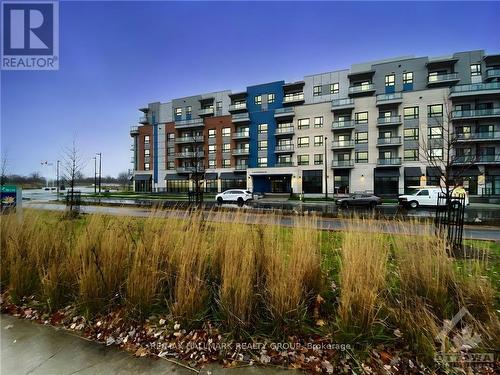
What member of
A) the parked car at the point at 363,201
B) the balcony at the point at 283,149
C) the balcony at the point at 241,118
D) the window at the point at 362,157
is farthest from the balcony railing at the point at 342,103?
the parked car at the point at 363,201

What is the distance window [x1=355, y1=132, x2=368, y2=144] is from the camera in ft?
133

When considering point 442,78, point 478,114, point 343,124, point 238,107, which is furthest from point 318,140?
point 478,114

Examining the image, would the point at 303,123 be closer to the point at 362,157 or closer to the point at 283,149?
the point at 283,149

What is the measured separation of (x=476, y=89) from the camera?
34.7 m

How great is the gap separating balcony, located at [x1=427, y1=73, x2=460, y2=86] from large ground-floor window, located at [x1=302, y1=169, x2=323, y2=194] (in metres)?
22.6

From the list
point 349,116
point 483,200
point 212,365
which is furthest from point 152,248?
point 349,116

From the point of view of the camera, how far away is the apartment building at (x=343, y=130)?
35.3m

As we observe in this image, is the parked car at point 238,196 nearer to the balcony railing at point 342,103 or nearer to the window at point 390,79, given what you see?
the balcony railing at point 342,103

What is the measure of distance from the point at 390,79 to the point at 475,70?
39.4 feet

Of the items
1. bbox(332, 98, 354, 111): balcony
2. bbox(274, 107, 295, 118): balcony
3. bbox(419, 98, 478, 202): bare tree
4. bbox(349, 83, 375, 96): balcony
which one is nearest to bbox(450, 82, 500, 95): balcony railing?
bbox(349, 83, 375, 96): balcony

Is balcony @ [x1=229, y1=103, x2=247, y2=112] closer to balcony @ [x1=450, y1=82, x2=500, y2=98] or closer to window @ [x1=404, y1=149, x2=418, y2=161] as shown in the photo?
window @ [x1=404, y1=149, x2=418, y2=161]

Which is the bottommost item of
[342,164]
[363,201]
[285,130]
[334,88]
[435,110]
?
[363,201]

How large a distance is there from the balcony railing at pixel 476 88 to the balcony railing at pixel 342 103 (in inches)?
570

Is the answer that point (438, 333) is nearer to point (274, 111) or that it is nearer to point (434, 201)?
point (434, 201)
